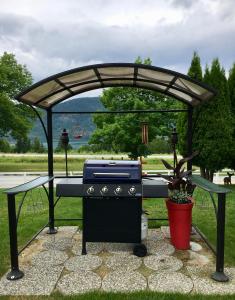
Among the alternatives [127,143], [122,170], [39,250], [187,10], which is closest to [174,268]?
[122,170]

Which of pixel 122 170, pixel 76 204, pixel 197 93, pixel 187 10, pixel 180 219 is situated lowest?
pixel 76 204

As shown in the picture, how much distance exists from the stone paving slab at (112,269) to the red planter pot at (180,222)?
13cm

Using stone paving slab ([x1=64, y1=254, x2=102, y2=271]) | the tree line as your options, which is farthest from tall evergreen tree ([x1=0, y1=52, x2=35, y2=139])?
stone paving slab ([x1=64, y1=254, x2=102, y2=271])

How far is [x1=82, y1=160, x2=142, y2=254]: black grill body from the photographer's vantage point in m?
3.92

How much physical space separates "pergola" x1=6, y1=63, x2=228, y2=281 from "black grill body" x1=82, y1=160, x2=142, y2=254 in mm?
797

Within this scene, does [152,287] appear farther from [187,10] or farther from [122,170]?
[187,10]

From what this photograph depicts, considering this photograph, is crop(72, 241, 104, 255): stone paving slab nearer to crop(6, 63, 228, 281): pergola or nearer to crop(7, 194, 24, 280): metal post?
crop(6, 63, 228, 281): pergola

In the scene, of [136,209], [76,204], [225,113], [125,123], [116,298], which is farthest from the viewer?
[125,123]

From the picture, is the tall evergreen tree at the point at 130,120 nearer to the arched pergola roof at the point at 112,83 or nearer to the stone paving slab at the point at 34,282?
the arched pergola roof at the point at 112,83

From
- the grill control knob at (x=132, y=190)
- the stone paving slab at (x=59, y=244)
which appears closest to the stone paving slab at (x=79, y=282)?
the stone paving slab at (x=59, y=244)

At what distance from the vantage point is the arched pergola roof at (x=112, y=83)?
375cm

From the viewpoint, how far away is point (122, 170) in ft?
12.9

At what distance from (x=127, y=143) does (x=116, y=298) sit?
15.2m

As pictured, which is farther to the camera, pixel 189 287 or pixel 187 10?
pixel 187 10
